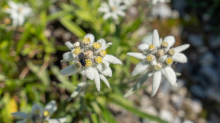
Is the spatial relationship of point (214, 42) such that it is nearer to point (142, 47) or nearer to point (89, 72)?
point (142, 47)

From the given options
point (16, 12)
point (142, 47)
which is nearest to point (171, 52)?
point (142, 47)

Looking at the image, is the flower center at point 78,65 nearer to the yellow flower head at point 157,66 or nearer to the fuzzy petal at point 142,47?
the fuzzy petal at point 142,47

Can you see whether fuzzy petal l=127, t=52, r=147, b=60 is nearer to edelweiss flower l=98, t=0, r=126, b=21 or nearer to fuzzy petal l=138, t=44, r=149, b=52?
fuzzy petal l=138, t=44, r=149, b=52

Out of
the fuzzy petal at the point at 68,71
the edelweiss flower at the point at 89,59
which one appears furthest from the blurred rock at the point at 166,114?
the fuzzy petal at the point at 68,71

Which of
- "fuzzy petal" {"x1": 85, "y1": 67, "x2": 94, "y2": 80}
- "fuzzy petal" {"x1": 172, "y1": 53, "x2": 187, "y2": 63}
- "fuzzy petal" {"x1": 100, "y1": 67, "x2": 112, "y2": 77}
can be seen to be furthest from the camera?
"fuzzy petal" {"x1": 172, "y1": 53, "x2": 187, "y2": 63}

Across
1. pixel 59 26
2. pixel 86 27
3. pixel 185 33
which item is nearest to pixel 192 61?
pixel 185 33

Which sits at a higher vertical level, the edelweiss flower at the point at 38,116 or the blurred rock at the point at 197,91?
the blurred rock at the point at 197,91

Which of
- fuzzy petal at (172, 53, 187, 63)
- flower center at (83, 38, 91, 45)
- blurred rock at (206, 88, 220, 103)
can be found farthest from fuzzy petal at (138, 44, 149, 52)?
blurred rock at (206, 88, 220, 103)
